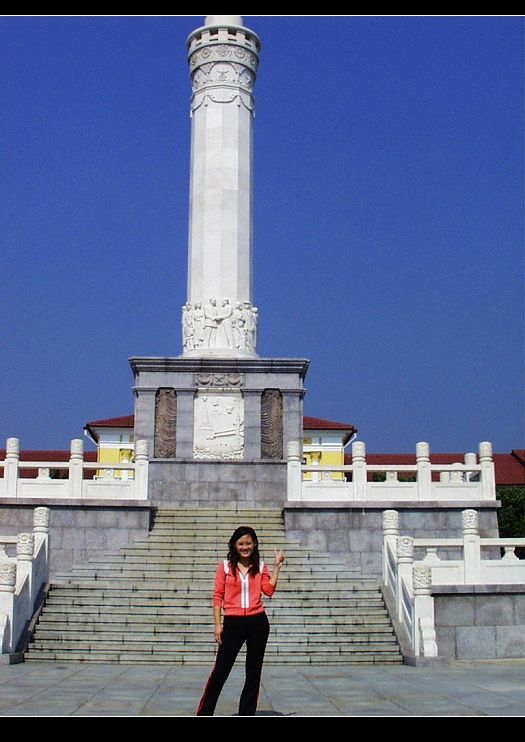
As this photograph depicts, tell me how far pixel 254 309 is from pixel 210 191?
3208 mm

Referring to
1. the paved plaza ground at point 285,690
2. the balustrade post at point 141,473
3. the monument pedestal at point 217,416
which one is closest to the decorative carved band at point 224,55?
the monument pedestal at point 217,416

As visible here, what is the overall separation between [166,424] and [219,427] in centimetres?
123

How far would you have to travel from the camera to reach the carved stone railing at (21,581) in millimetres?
12750

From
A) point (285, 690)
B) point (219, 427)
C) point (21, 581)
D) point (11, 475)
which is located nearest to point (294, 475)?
point (219, 427)

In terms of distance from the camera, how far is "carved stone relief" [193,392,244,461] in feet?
70.6

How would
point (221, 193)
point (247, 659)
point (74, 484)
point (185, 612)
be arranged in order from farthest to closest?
point (221, 193) < point (74, 484) < point (185, 612) < point (247, 659)

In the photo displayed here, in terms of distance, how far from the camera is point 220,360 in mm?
22031

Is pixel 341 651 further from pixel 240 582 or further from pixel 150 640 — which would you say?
pixel 240 582

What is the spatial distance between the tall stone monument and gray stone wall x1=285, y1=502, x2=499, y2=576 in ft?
7.63

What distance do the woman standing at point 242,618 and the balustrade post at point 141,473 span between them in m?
11.6

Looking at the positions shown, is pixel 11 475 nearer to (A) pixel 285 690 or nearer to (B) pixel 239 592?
(A) pixel 285 690

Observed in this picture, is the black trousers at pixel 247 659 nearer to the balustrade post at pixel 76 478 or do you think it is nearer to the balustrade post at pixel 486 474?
the balustrade post at pixel 76 478

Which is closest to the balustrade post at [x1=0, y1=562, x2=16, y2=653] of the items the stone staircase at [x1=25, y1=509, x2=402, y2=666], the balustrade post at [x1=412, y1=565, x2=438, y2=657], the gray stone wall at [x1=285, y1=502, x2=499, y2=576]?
the stone staircase at [x1=25, y1=509, x2=402, y2=666]

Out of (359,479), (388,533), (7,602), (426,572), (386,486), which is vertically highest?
(359,479)
